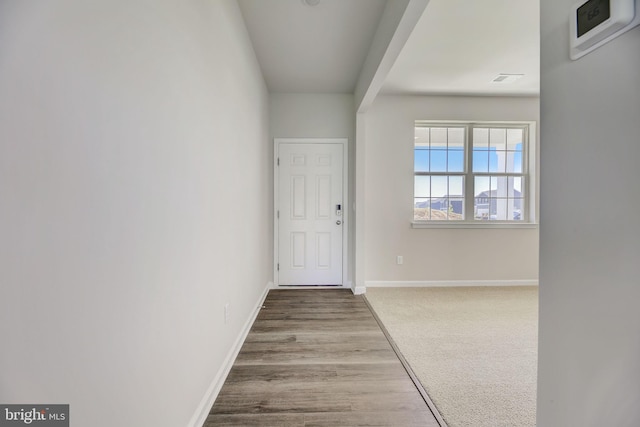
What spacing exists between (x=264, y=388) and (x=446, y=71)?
352 centimetres

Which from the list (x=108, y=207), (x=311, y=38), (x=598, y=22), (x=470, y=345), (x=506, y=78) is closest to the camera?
(x=598, y=22)

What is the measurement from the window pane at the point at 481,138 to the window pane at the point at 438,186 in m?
0.64

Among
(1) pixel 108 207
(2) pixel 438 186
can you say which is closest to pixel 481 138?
Result: (2) pixel 438 186

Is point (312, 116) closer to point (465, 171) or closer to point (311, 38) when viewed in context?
point (311, 38)

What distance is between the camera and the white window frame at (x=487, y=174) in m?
3.66

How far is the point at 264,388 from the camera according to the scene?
5.26 ft

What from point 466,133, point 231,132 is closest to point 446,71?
point 466,133

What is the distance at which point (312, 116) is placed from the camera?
11.6 feet

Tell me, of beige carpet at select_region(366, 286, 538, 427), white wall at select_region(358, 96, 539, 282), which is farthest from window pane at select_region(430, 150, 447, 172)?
beige carpet at select_region(366, 286, 538, 427)

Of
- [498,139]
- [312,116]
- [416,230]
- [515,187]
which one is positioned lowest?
[416,230]

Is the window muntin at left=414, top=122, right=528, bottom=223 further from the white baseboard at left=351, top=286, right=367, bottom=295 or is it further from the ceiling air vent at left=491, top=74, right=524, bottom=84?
the white baseboard at left=351, top=286, right=367, bottom=295

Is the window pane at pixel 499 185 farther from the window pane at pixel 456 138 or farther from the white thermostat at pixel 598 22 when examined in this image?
the white thermostat at pixel 598 22

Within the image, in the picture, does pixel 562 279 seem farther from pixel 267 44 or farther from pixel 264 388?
pixel 267 44

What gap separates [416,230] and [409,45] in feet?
7.37
